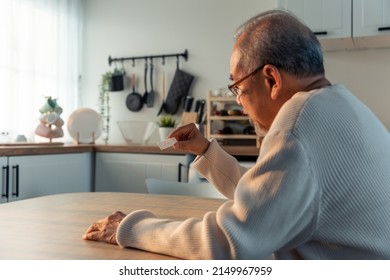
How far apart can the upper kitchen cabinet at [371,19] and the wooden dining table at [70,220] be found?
1.71 meters

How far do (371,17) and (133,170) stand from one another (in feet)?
5.55

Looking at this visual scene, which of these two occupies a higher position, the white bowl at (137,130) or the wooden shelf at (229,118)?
the wooden shelf at (229,118)

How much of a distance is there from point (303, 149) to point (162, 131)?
2624 mm

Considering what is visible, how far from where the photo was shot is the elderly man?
64cm

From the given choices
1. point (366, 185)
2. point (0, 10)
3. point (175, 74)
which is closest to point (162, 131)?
point (175, 74)

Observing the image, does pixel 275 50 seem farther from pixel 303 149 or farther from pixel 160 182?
pixel 160 182

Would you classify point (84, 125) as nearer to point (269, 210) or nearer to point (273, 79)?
point (273, 79)

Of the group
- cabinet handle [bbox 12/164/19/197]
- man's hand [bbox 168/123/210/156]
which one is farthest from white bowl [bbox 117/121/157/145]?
man's hand [bbox 168/123/210/156]

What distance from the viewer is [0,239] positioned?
2.88 ft

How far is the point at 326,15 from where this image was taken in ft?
9.00

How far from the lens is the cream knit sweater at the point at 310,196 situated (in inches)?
25.2

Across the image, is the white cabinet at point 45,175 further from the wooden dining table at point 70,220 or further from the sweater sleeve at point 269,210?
the sweater sleeve at point 269,210

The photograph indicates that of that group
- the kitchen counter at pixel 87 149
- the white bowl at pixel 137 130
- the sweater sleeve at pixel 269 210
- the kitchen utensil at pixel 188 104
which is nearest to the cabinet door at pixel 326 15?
the kitchen counter at pixel 87 149

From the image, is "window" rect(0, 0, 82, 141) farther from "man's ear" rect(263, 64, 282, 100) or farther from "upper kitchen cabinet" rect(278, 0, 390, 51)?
"man's ear" rect(263, 64, 282, 100)
